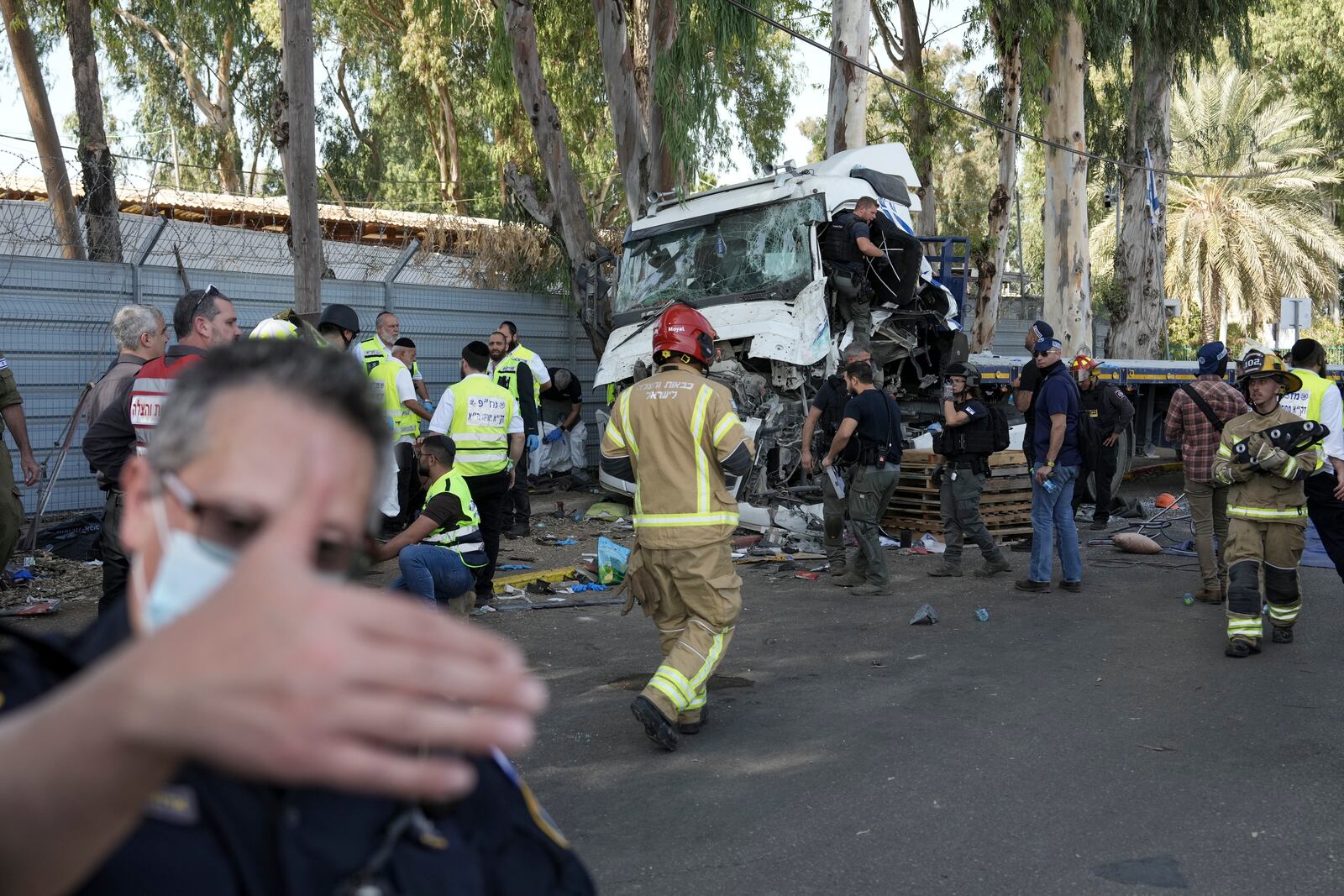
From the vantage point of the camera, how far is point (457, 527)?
6.81m

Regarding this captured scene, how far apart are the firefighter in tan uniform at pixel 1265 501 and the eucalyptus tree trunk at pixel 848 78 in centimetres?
856

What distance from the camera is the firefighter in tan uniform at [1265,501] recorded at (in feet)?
22.5

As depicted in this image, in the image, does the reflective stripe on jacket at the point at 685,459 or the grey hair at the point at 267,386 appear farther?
the reflective stripe on jacket at the point at 685,459

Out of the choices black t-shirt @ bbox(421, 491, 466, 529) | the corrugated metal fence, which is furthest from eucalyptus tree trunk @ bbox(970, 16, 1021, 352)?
black t-shirt @ bbox(421, 491, 466, 529)

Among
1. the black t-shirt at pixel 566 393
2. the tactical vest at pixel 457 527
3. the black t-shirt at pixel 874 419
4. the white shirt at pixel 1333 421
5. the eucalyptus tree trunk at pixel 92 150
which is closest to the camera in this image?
the tactical vest at pixel 457 527

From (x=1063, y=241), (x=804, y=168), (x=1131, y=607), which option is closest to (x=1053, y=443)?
(x=1131, y=607)

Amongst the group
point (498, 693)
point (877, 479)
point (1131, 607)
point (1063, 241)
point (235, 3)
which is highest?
point (235, 3)

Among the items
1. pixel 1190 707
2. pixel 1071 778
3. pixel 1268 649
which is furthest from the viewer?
pixel 1268 649

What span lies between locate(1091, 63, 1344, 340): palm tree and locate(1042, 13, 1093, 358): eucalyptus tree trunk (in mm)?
18823

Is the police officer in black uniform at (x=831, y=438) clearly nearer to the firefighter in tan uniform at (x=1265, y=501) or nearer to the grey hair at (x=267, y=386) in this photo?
the firefighter in tan uniform at (x=1265, y=501)

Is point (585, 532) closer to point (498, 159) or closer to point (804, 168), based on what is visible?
point (804, 168)

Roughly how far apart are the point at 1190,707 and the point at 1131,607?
2710mm

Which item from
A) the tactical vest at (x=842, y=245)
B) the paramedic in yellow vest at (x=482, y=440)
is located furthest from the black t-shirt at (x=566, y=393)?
the paramedic in yellow vest at (x=482, y=440)

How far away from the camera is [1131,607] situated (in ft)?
27.9
